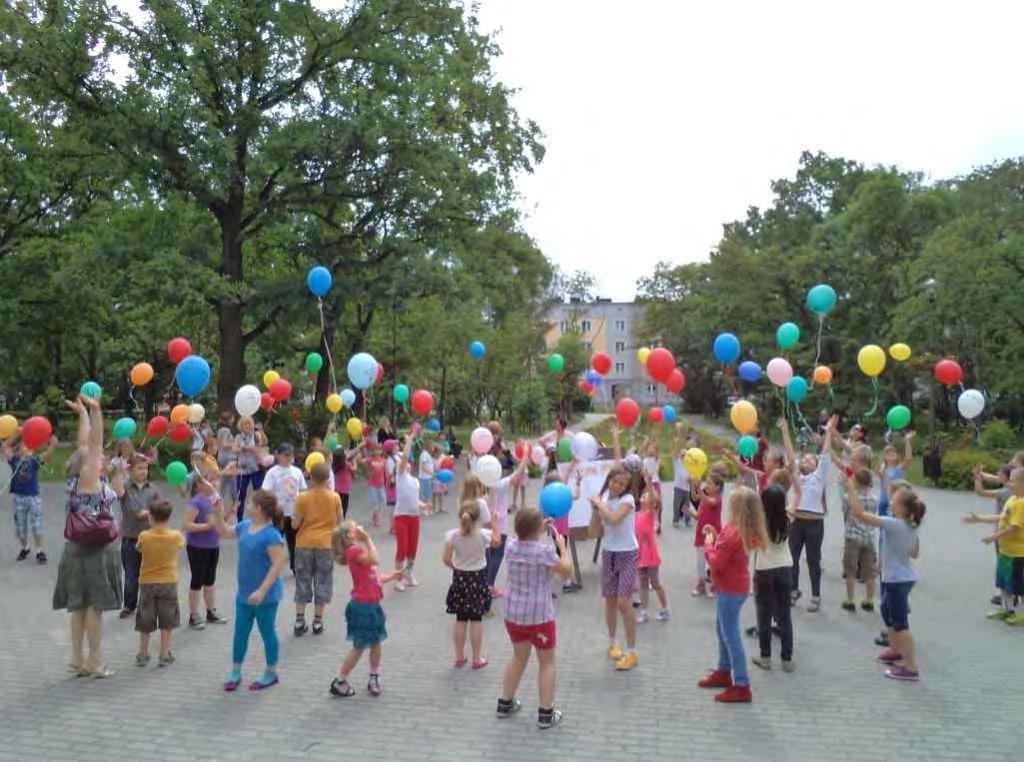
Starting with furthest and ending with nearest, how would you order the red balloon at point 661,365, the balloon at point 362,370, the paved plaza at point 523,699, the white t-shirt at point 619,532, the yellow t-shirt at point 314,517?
the balloon at point 362,370, the red balloon at point 661,365, the yellow t-shirt at point 314,517, the white t-shirt at point 619,532, the paved plaza at point 523,699

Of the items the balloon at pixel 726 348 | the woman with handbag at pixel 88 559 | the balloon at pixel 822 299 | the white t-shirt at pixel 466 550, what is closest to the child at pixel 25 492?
the woman with handbag at pixel 88 559

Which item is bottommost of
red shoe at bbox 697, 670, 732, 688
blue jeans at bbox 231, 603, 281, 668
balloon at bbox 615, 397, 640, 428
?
red shoe at bbox 697, 670, 732, 688

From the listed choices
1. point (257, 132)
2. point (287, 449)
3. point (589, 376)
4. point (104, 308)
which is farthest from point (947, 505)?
point (104, 308)

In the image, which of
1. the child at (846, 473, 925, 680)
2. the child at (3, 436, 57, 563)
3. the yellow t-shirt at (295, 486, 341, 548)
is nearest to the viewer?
the child at (846, 473, 925, 680)

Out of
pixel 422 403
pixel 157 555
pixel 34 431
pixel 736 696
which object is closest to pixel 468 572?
pixel 736 696

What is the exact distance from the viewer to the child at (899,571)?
618cm

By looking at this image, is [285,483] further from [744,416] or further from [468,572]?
[744,416]

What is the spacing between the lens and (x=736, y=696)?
18.8ft

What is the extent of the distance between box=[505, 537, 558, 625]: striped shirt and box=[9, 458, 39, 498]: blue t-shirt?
7.61 m

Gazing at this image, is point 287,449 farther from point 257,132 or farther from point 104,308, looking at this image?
point 104,308

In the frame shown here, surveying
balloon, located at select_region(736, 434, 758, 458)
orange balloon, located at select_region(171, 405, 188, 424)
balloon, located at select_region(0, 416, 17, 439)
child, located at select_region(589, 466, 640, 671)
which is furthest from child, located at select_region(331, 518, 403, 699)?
balloon, located at select_region(736, 434, 758, 458)

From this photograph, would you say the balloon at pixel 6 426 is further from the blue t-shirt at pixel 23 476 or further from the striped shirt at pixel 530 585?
the striped shirt at pixel 530 585

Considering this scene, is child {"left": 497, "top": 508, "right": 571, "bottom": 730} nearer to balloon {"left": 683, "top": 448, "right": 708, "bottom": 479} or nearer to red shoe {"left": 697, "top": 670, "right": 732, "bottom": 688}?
red shoe {"left": 697, "top": 670, "right": 732, "bottom": 688}

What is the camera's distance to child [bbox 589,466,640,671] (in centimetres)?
648
